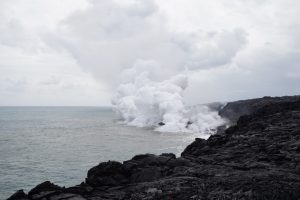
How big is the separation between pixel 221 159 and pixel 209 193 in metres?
10.00

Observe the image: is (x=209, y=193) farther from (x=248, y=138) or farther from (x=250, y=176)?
(x=248, y=138)

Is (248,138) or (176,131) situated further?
(176,131)

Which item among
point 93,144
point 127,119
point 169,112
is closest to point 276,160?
point 93,144

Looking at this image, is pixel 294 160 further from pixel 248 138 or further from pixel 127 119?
pixel 127 119

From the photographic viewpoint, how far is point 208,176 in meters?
23.1

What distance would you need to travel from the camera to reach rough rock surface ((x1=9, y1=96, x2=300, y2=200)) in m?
19.4

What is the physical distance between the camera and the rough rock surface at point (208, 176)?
19375mm

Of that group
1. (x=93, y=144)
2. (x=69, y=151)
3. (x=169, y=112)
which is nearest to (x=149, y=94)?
(x=169, y=112)

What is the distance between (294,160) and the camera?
84.3 feet

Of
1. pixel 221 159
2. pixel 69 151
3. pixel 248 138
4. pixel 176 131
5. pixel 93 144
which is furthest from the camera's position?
pixel 176 131

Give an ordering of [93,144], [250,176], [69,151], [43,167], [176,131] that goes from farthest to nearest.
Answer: [176,131], [93,144], [69,151], [43,167], [250,176]

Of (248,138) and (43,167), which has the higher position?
(248,138)

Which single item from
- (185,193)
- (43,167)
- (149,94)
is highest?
(149,94)

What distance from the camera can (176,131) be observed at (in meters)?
112
